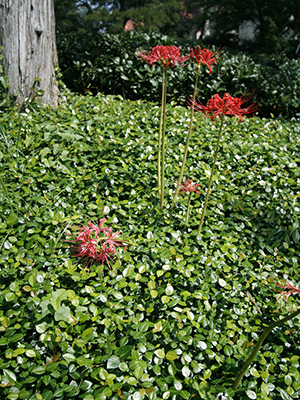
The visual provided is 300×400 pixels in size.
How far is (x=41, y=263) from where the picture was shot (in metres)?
2.21

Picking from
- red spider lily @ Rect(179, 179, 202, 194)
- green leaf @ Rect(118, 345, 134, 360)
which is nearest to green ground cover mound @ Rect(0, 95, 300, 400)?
green leaf @ Rect(118, 345, 134, 360)

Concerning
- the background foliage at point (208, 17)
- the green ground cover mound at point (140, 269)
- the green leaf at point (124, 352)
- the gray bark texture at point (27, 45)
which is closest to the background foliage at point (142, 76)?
the gray bark texture at point (27, 45)

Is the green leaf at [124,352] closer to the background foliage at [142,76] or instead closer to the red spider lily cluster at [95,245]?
the red spider lily cluster at [95,245]

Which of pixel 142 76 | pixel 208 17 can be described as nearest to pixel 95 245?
pixel 142 76

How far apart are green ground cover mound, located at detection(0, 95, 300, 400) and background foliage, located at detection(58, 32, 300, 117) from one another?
6.16 ft

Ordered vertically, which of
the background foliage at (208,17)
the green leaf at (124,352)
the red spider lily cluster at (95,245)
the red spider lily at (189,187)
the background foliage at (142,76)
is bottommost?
the green leaf at (124,352)

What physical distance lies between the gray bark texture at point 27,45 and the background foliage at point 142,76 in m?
1.24

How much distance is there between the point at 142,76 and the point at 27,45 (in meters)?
1.90

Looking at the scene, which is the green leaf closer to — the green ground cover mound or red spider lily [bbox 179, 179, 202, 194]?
the green ground cover mound

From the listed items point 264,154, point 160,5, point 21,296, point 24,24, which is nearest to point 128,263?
point 21,296

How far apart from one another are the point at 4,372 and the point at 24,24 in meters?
3.98

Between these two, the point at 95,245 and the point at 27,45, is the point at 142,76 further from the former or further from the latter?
the point at 95,245

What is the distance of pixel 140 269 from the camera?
84.7 inches

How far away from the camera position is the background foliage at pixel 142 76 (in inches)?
204
